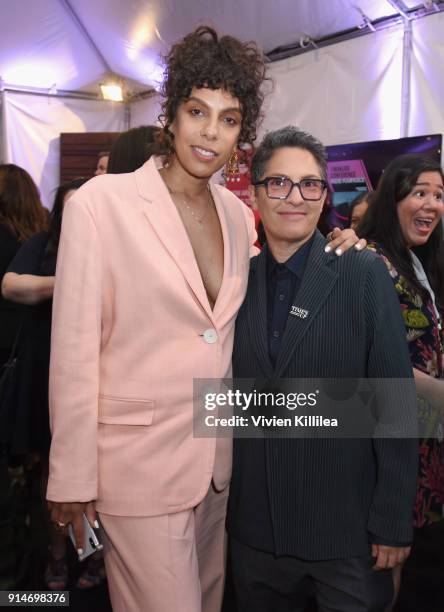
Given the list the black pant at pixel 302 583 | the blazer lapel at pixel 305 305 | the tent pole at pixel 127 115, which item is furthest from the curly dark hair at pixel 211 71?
the tent pole at pixel 127 115

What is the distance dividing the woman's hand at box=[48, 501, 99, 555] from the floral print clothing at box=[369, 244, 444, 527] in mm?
1296

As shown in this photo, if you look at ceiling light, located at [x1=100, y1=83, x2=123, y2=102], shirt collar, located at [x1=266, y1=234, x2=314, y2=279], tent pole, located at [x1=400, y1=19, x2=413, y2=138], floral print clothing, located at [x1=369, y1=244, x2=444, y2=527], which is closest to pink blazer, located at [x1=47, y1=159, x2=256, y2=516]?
shirt collar, located at [x1=266, y1=234, x2=314, y2=279]

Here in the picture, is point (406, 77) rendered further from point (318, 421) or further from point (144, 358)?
point (144, 358)

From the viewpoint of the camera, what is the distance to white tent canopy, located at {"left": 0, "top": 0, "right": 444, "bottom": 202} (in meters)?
4.56

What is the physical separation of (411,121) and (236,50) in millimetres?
3275

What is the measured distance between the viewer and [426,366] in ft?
7.41

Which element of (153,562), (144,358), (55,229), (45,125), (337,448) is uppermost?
(45,125)

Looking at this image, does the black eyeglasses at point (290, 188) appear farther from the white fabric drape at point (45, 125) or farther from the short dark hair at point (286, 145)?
the white fabric drape at point (45, 125)

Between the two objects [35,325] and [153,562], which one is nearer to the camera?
[153,562]

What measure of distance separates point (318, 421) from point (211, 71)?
1004 millimetres

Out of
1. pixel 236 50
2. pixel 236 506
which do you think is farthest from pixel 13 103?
pixel 236 506

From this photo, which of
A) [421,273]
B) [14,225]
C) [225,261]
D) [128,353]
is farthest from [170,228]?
[14,225]

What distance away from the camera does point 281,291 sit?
5.54 feet

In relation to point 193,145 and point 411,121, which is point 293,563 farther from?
point 411,121
